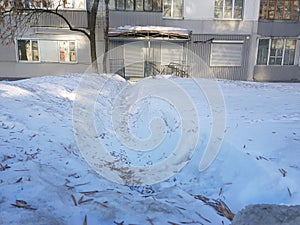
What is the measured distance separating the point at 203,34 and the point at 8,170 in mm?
17876

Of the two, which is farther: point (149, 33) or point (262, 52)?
point (262, 52)

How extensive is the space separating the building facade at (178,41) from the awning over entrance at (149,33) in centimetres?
6

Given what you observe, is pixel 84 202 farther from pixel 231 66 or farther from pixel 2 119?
pixel 231 66

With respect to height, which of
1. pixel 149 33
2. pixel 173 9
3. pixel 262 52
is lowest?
pixel 262 52

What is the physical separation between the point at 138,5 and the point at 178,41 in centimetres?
374

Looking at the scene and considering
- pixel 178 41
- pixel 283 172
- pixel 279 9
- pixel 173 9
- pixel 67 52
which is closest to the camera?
pixel 283 172

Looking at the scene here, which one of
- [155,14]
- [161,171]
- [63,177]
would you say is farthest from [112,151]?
[155,14]

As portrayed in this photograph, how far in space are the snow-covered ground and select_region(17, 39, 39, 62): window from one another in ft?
39.9

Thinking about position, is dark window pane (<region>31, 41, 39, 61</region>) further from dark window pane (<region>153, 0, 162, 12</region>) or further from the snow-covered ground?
the snow-covered ground

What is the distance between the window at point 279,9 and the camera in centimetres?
1917

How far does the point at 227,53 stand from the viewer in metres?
19.0

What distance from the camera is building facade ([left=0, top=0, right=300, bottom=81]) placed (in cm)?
1717

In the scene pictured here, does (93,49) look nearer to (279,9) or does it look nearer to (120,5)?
(120,5)

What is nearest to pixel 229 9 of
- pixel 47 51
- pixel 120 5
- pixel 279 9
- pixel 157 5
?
pixel 279 9
